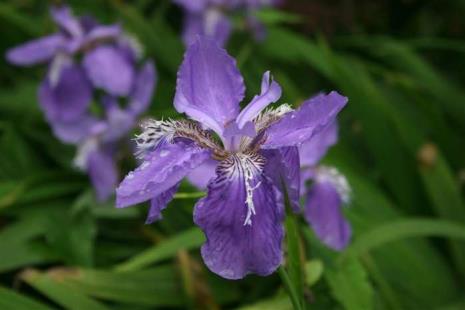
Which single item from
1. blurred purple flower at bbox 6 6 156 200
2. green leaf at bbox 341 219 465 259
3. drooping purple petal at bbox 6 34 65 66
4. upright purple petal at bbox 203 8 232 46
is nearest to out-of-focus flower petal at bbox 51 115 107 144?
blurred purple flower at bbox 6 6 156 200

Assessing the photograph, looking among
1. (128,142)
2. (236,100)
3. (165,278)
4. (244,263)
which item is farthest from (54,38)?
(244,263)

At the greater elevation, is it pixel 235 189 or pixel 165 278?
pixel 235 189

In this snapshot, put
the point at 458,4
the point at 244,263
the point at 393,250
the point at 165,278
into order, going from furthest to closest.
→ the point at 458,4 → the point at 393,250 → the point at 165,278 → the point at 244,263

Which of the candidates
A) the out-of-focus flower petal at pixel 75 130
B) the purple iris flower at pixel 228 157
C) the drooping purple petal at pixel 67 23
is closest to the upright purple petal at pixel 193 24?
the drooping purple petal at pixel 67 23

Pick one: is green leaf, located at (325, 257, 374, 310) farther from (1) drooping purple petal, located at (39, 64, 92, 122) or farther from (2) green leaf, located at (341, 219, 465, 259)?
(1) drooping purple petal, located at (39, 64, 92, 122)

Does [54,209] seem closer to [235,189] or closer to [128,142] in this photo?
[128,142]

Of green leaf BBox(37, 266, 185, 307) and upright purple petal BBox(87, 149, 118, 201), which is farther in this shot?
upright purple petal BBox(87, 149, 118, 201)

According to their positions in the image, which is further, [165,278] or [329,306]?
[165,278]
